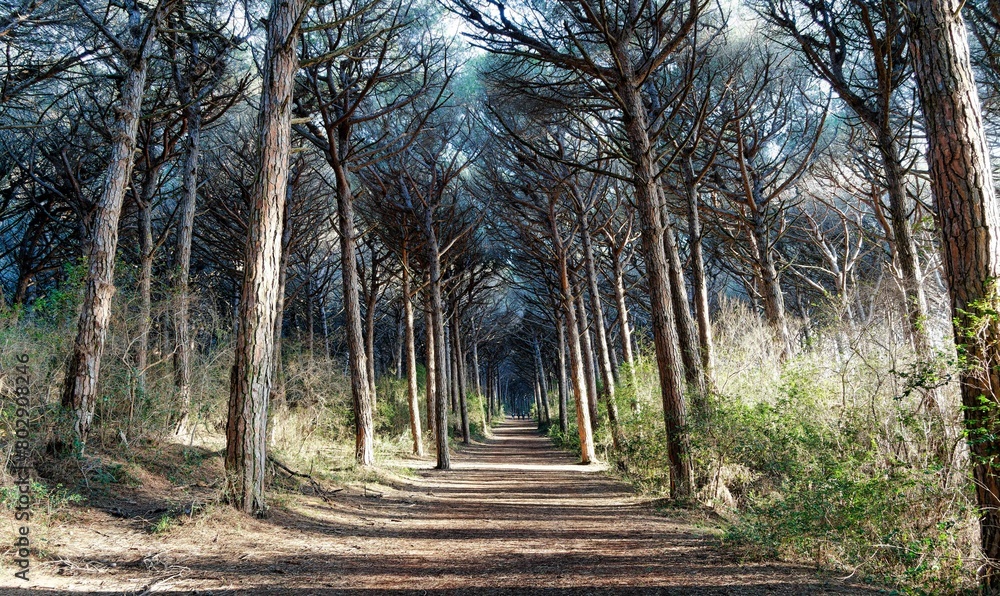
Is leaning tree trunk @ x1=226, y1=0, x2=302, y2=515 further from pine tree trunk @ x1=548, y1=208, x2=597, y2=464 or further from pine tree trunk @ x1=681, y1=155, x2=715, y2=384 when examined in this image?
pine tree trunk @ x1=548, y1=208, x2=597, y2=464

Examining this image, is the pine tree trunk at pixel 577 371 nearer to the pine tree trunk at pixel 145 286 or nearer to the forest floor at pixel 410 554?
the forest floor at pixel 410 554

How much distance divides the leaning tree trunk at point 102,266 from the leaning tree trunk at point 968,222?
7693mm

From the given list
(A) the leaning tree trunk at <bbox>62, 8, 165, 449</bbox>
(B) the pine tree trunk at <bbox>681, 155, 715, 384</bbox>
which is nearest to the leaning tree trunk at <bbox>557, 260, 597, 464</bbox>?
(B) the pine tree trunk at <bbox>681, 155, 715, 384</bbox>

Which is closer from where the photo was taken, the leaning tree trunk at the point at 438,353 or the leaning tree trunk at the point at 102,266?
the leaning tree trunk at the point at 102,266

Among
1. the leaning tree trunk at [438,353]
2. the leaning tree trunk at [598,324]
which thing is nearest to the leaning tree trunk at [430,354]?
the leaning tree trunk at [438,353]

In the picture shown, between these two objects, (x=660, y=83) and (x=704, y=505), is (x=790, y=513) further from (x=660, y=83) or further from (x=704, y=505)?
(x=660, y=83)

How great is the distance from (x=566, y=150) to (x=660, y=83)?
2925mm

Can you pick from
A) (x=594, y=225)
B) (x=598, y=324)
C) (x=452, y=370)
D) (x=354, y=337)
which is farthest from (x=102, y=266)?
(x=452, y=370)

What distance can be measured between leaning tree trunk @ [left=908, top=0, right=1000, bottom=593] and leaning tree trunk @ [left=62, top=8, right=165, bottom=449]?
303 inches

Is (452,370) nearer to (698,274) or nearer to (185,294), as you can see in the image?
(698,274)

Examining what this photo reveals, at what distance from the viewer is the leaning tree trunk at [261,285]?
569cm

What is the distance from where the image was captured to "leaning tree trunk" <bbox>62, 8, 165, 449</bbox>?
19.4ft

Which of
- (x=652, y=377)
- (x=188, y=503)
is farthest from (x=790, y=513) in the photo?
(x=652, y=377)

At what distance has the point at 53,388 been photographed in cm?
591
